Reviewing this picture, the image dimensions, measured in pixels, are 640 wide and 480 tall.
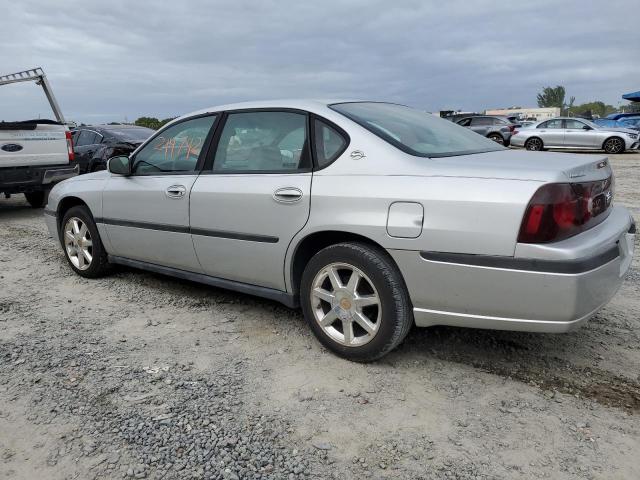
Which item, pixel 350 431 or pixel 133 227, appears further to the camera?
pixel 133 227

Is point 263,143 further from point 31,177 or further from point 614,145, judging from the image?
point 614,145

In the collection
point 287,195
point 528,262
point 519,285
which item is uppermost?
point 287,195

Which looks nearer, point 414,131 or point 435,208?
point 435,208

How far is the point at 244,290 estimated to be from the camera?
3635 millimetres

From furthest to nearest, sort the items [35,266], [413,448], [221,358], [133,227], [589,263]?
[35,266]
[133,227]
[221,358]
[589,263]
[413,448]

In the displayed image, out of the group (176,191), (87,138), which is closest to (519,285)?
(176,191)

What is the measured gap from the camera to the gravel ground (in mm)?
2270

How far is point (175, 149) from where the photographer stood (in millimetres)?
4105

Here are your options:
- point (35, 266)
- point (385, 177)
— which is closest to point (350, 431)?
point (385, 177)

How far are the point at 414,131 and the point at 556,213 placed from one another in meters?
1.15

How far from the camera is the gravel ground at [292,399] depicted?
2270 millimetres

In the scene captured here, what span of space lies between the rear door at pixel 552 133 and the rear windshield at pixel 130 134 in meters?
14.6

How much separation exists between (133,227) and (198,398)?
6.31 ft

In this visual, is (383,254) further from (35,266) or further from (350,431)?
(35,266)
